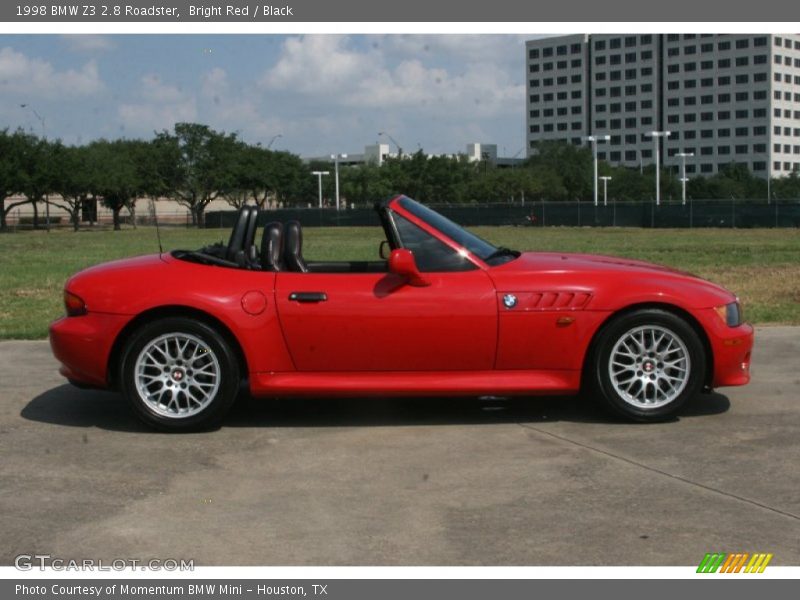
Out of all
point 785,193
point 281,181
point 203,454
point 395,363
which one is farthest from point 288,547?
point 785,193

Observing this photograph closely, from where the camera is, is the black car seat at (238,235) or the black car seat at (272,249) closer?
the black car seat at (272,249)

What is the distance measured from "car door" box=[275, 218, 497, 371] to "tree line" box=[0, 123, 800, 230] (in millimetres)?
52874

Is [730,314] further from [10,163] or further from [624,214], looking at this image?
[10,163]

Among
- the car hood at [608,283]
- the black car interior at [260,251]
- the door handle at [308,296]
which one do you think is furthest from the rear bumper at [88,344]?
the car hood at [608,283]

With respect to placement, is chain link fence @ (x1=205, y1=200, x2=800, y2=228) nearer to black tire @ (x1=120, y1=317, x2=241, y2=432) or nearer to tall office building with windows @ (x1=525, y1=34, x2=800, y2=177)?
black tire @ (x1=120, y1=317, x2=241, y2=432)

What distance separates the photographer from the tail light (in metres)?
6.35

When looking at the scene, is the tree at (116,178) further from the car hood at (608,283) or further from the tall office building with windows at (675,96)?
the tall office building with windows at (675,96)

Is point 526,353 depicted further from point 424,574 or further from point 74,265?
point 74,265

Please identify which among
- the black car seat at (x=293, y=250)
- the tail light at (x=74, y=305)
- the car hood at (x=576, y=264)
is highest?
the black car seat at (x=293, y=250)

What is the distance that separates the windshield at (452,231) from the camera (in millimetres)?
6480

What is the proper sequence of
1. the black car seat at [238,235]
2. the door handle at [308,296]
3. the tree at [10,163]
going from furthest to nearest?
the tree at [10,163] < the black car seat at [238,235] < the door handle at [308,296]

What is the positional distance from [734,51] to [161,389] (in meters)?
141

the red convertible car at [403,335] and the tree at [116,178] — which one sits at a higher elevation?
the tree at [116,178]

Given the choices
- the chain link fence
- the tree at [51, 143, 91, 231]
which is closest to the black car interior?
the chain link fence
